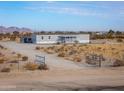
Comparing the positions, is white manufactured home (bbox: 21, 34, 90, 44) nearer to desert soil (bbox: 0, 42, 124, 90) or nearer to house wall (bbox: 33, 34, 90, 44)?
house wall (bbox: 33, 34, 90, 44)

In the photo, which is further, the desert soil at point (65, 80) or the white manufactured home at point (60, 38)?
the white manufactured home at point (60, 38)

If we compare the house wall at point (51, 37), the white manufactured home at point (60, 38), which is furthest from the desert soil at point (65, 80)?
the house wall at point (51, 37)

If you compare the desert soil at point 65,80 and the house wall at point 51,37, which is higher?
the house wall at point 51,37

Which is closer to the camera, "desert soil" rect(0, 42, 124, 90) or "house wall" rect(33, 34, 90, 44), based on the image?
"desert soil" rect(0, 42, 124, 90)

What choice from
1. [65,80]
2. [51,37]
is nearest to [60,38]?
[51,37]

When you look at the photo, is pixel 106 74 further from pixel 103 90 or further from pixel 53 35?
pixel 53 35

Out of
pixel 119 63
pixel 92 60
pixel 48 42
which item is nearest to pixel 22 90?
pixel 119 63

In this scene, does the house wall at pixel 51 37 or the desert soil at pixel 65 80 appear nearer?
the desert soil at pixel 65 80

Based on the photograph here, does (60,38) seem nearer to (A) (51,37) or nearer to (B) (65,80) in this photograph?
(A) (51,37)

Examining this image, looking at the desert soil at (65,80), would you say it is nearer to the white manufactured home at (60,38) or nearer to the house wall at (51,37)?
the white manufactured home at (60,38)

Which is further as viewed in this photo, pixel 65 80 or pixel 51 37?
pixel 51 37

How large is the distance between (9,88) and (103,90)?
3.96 metres

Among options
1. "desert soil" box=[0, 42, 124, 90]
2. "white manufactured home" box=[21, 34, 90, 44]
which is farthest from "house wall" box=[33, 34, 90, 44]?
"desert soil" box=[0, 42, 124, 90]

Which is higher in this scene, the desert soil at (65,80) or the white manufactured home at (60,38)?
the white manufactured home at (60,38)
